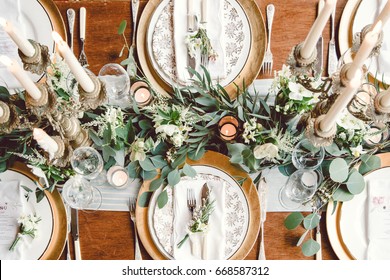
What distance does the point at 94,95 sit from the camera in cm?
111

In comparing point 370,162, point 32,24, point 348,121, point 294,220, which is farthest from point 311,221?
point 32,24

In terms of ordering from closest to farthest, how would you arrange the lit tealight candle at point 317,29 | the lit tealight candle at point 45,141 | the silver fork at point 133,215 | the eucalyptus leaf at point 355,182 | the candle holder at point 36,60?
the lit tealight candle at point 317,29
the lit tealight candle at point 45,141
the candle holder at point 36,60
the eucalyptus leaf at point 355,182
the silver fork at point 133,215

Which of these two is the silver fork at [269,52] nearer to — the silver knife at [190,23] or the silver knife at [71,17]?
the silver knife at [190,23]

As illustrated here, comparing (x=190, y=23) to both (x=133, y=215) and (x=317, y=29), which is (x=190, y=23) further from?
(x=133, y=215)

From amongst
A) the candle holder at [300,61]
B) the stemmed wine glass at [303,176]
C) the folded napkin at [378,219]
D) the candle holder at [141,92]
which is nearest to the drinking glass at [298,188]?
the stemmed wine glass at [303,176]

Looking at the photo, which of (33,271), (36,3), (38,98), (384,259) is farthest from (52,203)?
(384,259)

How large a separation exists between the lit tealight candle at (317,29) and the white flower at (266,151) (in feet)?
0.95

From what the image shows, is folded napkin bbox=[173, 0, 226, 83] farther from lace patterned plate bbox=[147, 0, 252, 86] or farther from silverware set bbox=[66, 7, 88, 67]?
silverware set bbox=[66, 7, 88, 67]

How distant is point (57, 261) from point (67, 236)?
4.0 inches

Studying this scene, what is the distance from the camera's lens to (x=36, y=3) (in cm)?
149

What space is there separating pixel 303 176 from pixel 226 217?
30 centimetres

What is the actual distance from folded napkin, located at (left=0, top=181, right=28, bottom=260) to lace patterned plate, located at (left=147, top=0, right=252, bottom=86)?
0.68m

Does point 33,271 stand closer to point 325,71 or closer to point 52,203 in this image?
point 52,203

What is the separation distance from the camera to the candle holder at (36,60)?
1.12m
